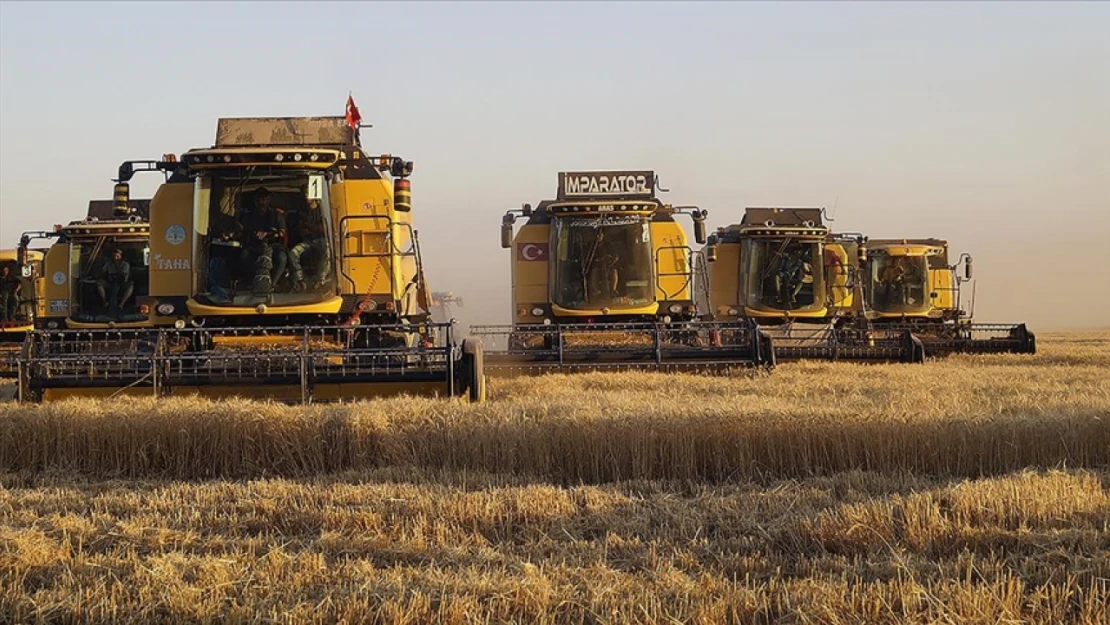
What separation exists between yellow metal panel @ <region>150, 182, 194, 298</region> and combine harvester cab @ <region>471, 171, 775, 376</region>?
11.7 feet

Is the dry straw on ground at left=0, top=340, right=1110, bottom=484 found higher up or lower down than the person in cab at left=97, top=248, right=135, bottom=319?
lower down

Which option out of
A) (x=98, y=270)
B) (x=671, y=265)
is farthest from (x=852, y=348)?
(x=98, y=270)

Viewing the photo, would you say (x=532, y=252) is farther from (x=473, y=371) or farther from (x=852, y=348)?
(x=473, y=371)

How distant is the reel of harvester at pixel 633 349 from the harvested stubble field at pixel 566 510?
2.57 metres

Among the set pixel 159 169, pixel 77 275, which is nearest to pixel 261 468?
pixel 159 169

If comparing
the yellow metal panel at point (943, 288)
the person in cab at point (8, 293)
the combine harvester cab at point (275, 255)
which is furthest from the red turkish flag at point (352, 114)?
the yellow metal panel at point (943, 288)

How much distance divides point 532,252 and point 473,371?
590 centimetres

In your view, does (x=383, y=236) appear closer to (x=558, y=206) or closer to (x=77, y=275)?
(x=558, y=206)

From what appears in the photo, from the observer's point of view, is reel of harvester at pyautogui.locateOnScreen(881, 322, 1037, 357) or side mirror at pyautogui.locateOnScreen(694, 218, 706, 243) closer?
side mirror at pyautogui.locateOnScreen(694, 218, 706, 243)

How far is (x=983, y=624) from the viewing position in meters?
3.50

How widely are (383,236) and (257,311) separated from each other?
1.34 metres

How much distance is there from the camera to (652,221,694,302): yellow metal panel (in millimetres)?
14117

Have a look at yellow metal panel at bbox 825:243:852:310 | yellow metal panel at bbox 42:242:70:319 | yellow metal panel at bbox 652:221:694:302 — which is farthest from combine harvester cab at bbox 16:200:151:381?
yellow metal panel at bbox 825:243:852:310

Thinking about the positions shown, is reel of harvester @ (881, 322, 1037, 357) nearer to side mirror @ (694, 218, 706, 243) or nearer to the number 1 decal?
side mirror @ (694, 218, 706, 243)
